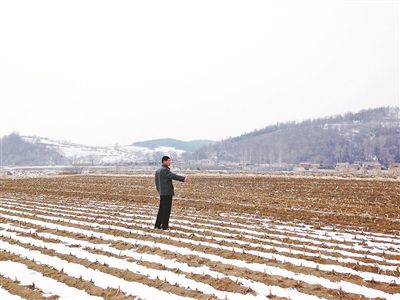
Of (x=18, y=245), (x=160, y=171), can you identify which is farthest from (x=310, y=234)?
(x=18, y=245)

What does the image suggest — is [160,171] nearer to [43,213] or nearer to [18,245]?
[18,245]

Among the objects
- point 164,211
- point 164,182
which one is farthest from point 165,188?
point 164,211

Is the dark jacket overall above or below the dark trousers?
above

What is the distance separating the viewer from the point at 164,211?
40.8 feet

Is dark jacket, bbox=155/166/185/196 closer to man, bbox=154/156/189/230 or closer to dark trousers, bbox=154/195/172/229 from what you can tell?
man, bbox=154/156/189/230

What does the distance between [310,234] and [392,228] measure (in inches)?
127

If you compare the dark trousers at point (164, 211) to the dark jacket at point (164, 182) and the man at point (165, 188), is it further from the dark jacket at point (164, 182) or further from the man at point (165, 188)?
the dark jacket at point (164, 182)

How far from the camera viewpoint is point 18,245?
10383 millimetres

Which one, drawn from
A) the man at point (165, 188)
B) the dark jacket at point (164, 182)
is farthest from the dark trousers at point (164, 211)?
the dark jacket at point (164, 182)

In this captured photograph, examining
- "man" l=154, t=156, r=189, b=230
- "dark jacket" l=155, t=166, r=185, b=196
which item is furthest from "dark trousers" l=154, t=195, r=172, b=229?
"dark jacket" l=155, t=166, r=185, b=196

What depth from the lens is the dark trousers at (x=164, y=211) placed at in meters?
12.2

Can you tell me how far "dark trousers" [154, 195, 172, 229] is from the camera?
1224cm

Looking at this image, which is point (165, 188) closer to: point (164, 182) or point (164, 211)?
point (164, 182)

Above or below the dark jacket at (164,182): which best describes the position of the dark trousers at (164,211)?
below
